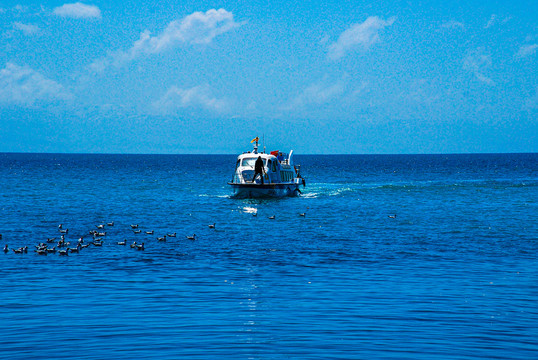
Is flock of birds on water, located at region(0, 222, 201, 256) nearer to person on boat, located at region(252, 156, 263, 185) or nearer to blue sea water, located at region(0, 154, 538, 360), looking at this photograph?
blue sea water, located at region(0, 154, 538, 360)

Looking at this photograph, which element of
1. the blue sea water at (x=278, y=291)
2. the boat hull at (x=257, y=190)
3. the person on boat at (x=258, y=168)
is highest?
the person on boat at (x=258, y=168)

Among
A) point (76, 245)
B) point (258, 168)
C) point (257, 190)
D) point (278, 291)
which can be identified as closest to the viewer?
point (278, 291)

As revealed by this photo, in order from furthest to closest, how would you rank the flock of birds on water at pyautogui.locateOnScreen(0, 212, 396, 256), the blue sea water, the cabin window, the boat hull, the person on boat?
1. the cabin window
2. the person on boat
3. the boat hull
4. the flock of birds on water at pyautogui.locateOnScreen(0, 212, 396, 256)
5. the blue sea water

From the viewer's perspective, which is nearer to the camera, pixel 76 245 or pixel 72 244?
pixel 76 245

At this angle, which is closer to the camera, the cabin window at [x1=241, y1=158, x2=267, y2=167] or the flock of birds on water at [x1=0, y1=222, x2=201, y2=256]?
the flock of birds on water at [x1=0, y1=222, x2=201, y2=256]

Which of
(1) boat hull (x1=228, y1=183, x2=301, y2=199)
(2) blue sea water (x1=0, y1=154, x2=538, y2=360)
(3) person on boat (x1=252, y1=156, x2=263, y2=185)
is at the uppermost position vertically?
(3) person on boat (x1=252, y1=156, x2=263, y2=185)

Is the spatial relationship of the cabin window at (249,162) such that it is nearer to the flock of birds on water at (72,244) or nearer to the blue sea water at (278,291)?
the blue sea water at (278,291)

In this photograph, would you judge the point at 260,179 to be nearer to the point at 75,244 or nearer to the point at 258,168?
the point at 258,168

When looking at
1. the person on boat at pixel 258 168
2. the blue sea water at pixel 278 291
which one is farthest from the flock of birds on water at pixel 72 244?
the person on boat at pixel 258 168

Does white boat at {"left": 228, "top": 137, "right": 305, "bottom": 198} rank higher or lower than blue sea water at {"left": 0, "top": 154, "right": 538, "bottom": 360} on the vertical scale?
higher

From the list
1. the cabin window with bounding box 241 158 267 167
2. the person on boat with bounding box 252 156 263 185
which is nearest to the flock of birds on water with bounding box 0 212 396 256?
the person on boat with bounding box 252 156 263 185

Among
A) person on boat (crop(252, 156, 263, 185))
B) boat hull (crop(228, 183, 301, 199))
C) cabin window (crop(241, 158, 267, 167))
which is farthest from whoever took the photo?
cabin window (crop(241, 158, 267, 167))

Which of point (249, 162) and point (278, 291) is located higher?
point (249, 162)

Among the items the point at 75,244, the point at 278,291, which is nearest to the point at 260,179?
the point at 75,244
